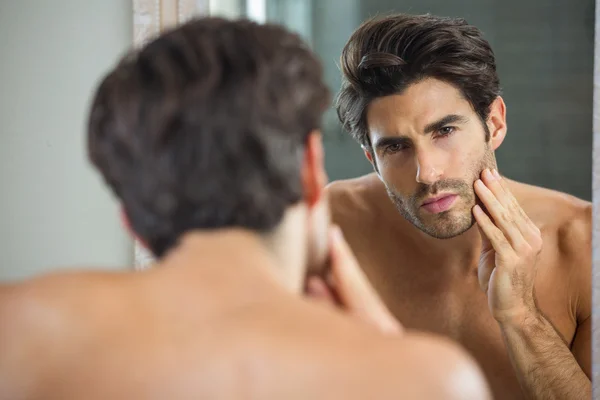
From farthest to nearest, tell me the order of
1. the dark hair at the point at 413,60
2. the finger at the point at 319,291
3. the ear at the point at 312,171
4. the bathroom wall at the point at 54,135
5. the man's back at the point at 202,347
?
the bathroom wall at the point at 54,135, the dark hair at the point at 413,60, the finger at the point at 319,291, the ear at the point at 312,171, the man's back at the point at 202,347

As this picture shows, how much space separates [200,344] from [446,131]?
776 mm

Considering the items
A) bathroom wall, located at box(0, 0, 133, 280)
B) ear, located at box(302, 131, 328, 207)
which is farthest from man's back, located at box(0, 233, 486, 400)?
bathroom wall, located at box(0, 0, 133, 280)

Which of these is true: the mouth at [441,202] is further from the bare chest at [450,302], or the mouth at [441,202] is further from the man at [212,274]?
the man at [212,274]

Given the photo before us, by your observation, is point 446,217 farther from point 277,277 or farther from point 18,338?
point 18,338

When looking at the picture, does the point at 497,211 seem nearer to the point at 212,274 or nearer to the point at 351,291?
the point at 351,291

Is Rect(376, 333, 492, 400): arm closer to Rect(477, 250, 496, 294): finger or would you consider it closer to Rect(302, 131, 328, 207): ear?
Rect(302, 131, 328, 207): ear

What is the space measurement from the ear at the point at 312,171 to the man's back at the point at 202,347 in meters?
0.14

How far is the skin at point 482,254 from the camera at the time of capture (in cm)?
129

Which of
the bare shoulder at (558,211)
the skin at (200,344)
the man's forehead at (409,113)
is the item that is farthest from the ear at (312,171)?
the bare shoulder at (558,211)

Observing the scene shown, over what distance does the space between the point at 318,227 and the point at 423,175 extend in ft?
1.69

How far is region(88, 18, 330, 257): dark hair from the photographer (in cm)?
70

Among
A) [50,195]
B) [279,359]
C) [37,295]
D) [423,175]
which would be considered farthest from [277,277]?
[50,195]

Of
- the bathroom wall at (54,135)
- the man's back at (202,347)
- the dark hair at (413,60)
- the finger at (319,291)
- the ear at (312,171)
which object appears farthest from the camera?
the bathroom wall at (54,135)

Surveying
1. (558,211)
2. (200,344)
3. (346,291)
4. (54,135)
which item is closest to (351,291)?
(346,291)
